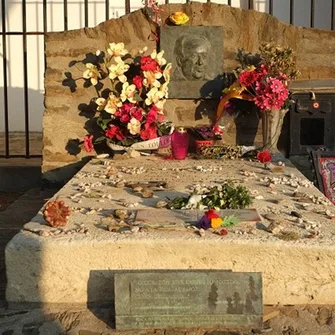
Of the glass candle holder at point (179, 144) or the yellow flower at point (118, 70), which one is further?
the yellow flower at point (118, 70)

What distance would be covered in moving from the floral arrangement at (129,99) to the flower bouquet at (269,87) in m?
0.54

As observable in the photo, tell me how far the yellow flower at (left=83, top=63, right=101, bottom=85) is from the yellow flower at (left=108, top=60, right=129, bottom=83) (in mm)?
142

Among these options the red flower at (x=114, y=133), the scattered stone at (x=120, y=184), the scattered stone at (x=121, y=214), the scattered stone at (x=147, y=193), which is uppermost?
the red flower at (x=114, y=133)

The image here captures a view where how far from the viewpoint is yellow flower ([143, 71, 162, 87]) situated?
5910 millimetres

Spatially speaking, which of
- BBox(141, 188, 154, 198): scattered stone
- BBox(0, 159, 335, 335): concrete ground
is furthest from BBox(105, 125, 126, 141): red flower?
BBox(0, 159, 335, 335): concrete ground

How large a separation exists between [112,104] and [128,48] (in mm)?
582

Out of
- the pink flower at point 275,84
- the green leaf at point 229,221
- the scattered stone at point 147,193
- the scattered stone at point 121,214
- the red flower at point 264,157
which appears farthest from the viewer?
the pink flower at point 275,84

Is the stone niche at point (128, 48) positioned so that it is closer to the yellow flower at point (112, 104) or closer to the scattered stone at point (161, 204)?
the yellow flower at point (112, 104)

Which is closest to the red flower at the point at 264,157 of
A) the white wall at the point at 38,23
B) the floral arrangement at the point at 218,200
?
the floral arrangement at the point at 218,200

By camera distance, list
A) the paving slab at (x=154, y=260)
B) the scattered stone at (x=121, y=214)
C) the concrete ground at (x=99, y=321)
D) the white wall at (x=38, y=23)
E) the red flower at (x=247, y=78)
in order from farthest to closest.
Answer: the white wall at (x=38, y=23) → the red flower at (x=247, y=78) → the scattered stone at (x=121, y=214) → the paving slab at (x=154, y=260) → the concrete ground at (x=99, y=321)

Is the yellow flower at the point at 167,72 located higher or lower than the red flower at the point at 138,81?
higher

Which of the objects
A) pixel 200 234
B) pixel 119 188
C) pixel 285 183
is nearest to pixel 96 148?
pixel 119 188

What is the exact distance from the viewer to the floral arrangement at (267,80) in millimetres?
5727

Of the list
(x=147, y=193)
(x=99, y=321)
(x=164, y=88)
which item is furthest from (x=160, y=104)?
(x=99, y=321)
